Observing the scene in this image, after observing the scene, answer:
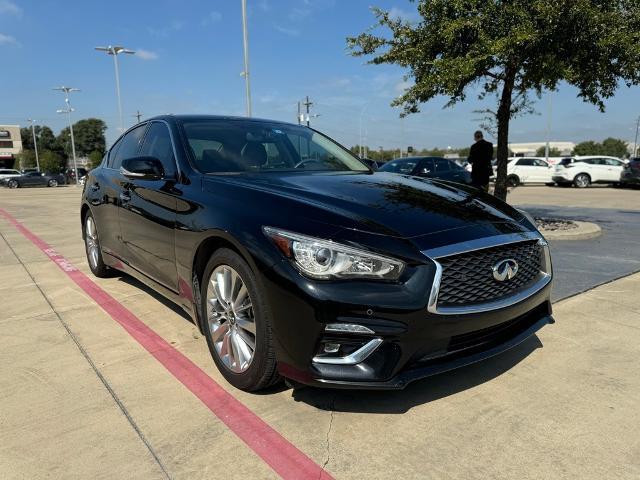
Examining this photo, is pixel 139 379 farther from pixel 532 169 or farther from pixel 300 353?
pixel 532 169

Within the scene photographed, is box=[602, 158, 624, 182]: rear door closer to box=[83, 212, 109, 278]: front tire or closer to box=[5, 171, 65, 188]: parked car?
box=[83, 212, 109, 278]: front tire

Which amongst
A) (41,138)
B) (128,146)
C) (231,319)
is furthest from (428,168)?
(41,138)

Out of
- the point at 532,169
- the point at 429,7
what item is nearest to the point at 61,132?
the point at 532,169

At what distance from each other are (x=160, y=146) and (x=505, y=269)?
2703 millimetres

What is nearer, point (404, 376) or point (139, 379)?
point (404, 376)

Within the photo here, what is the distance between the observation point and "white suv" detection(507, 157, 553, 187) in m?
25.1

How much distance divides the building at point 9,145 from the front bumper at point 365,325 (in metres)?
99.5

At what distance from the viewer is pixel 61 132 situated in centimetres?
10350

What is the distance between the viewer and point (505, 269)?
8.57 feet

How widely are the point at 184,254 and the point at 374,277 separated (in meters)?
1.44

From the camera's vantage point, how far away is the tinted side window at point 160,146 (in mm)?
3552

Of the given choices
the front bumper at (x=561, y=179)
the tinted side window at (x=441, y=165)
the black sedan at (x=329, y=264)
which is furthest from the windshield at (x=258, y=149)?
the front bumper at (x=561, y=179)

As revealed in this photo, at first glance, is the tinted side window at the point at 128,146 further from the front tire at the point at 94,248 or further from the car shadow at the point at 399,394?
the car shadow at the point at 399,394

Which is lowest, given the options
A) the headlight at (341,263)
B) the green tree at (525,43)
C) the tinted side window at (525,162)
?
the headlight at (341,263)
